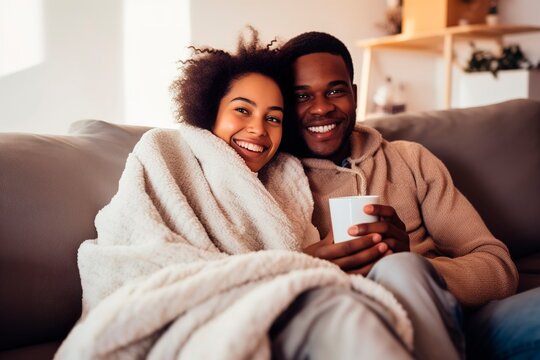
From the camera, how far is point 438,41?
397cm

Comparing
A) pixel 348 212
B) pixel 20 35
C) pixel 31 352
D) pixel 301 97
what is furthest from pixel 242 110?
pixel 20 35

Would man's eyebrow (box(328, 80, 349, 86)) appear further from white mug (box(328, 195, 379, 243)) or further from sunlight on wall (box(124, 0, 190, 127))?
sunlight on wall (box(124, 0, 190, 127))

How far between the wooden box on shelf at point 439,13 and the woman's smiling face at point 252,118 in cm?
269

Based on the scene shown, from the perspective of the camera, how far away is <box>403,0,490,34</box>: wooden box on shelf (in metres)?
3.67

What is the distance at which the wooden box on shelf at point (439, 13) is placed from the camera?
3666 mm

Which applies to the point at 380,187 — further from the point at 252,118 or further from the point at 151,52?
the point at 151,52

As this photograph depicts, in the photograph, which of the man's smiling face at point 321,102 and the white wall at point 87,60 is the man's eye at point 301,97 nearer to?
the man's smiling face at point 321,102

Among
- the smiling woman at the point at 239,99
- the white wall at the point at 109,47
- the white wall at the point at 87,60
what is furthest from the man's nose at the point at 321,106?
the white wall at the point at 87,60

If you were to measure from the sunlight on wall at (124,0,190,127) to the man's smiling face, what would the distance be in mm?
1539

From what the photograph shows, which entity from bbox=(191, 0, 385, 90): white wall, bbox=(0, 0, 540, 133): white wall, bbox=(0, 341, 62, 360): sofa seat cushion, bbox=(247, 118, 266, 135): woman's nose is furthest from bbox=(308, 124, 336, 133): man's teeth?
bbox=(191, 0, 385, 90): white wall

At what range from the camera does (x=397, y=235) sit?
1.14 meters

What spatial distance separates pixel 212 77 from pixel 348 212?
0.49 metres

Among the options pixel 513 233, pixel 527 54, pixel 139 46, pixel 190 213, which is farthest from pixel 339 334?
pixel 527 54

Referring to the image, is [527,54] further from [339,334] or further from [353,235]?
[339,334]
